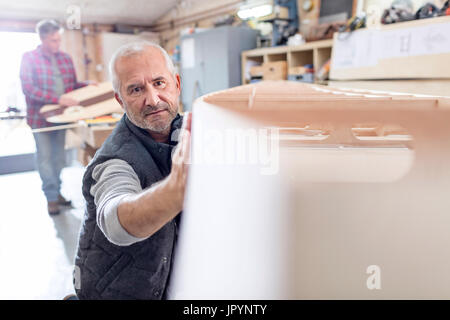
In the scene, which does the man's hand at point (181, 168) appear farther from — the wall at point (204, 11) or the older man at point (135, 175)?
the wall at point (204, 11)

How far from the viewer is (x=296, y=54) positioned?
3.11 m

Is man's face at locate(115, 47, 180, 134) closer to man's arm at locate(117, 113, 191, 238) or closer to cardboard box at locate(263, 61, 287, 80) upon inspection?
man's arm at locate(117, 113, 191, 238)

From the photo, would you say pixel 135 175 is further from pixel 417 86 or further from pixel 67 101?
pixel 417 86

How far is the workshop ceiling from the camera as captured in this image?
1.04 m

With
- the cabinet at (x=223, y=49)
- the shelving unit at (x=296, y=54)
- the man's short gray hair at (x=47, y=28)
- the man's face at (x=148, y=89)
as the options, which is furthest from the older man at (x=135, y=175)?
the cabinet at (x=223, y=49)

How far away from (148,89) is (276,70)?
2.77m

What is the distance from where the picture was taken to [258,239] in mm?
262

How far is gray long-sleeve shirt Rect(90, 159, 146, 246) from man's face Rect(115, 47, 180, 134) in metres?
0.07

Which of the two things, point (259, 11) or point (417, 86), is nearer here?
point (417, 86)

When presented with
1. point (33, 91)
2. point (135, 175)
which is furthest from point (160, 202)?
point (33, 91)

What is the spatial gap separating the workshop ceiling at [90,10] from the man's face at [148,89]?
1.96ft

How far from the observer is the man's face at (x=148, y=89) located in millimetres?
472

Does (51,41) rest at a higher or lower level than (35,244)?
higher

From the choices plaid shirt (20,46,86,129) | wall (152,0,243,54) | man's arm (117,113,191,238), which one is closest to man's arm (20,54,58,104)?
plaid shirt (20,46,86,129)
